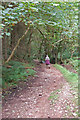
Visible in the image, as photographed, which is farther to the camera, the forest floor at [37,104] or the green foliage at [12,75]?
the green foliage at [12,75]

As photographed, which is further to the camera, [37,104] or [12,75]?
[12,75]

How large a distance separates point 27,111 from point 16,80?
2659mm

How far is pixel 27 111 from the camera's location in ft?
13.0

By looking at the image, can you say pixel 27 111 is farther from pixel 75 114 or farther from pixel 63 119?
pixel 75 114

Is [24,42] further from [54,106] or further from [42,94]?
[54,106]

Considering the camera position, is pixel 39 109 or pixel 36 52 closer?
pixel 39 109

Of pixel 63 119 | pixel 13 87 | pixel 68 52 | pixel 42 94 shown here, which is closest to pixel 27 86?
pixel 13 87

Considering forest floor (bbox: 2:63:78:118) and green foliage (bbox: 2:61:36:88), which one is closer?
forest floor (bbox: 2:63:78:118)

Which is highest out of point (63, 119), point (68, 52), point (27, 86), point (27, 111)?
point (63, 119)

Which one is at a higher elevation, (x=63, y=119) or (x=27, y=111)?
(x=63, y=119)

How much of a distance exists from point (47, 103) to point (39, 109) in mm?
406

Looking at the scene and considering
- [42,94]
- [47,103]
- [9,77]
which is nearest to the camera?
[47,103]

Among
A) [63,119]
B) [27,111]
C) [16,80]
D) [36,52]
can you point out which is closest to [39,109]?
[27,111]

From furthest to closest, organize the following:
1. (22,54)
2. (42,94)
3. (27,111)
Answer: (22,54)
(42,94)
(27,111)
